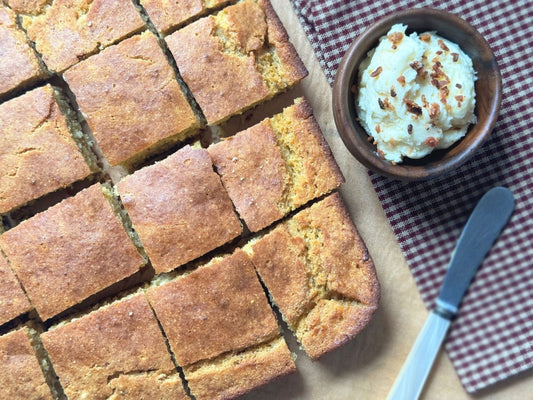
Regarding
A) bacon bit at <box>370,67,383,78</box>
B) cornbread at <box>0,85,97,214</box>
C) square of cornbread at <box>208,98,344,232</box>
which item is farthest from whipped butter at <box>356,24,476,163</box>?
cornbread at <box>0,85,97,214</box>

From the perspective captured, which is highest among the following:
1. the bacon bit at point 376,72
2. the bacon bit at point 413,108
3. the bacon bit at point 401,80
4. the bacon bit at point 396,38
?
the bacon bit at point 396,38

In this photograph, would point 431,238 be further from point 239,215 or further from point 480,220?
point 239,215

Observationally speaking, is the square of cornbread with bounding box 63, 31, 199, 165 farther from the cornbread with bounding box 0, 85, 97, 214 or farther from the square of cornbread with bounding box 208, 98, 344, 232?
the square of cornbread with bounding box 208, 98, 344, 232

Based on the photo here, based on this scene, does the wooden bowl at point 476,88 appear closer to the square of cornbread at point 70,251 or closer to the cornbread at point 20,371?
the square of cornbread at point 70,251

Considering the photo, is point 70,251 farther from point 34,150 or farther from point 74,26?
point 74,26

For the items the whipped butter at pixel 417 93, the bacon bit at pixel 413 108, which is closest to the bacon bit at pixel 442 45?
the whipped butter at pixel 417 93

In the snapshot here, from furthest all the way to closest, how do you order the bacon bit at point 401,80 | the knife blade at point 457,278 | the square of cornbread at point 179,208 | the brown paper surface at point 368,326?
the brown paper surface at point 368,326
the knife blade at point 457,278
the square of cornbread at point 179,208
the bacon bit at point 401,80
